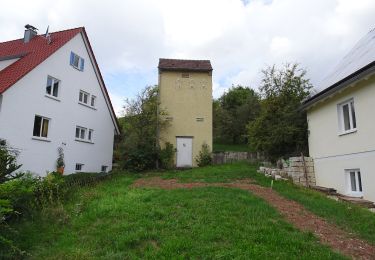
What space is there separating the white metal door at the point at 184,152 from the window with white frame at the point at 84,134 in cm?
701

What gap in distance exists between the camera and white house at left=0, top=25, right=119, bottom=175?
1638 cm

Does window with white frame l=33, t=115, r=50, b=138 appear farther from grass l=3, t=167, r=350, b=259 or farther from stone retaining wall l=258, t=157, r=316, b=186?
stone retaining wall l=258, t=157, r=316, b=186

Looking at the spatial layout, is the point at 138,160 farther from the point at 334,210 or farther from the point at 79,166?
the point at 334,210

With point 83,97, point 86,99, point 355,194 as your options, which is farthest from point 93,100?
point 355,194

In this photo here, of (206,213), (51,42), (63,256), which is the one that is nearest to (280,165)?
(206,213)

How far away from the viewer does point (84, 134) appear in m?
22.1

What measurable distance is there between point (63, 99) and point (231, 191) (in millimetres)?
12757

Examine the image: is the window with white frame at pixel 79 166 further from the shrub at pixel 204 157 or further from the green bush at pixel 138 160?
the shrub at pixel 204 157

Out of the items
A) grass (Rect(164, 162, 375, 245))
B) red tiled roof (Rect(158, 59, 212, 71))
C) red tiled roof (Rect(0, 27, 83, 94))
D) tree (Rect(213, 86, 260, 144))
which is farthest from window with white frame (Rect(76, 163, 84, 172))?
tree (Rect(213, 86, 260, 144))

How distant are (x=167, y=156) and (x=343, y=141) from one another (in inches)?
545

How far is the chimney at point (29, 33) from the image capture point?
73.9 feet

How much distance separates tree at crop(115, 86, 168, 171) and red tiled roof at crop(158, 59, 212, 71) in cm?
212

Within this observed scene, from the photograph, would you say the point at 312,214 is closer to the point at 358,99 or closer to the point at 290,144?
the point at 358,99

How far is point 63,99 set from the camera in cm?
1969
